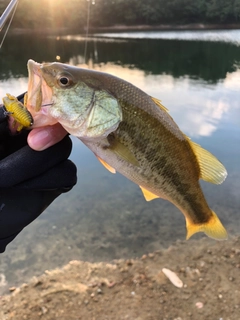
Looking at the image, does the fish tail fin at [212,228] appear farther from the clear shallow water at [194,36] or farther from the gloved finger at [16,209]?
the clear shallow water at [194,36]

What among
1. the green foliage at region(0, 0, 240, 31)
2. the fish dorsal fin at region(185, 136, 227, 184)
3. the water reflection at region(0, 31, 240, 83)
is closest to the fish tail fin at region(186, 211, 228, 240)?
the fish dorsal fin at region(185, 136, 227, 184)

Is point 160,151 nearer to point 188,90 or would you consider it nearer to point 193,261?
point 193,261

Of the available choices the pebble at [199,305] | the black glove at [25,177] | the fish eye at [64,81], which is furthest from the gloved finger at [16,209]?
the pebble at [199,305]

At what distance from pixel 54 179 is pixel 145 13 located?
79838mm

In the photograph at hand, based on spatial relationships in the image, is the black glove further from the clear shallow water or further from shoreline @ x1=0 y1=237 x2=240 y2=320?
the clear shallow water

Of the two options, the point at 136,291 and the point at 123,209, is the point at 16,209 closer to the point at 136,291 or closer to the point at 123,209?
the point at 136,291

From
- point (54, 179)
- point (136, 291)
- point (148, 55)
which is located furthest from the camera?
point (148, 55)

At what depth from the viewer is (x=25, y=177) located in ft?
7.95

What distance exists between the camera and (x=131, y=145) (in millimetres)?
2191

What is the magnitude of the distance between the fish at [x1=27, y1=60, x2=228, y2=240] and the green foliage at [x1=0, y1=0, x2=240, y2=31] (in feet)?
182

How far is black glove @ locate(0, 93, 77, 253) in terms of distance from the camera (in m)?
2.36

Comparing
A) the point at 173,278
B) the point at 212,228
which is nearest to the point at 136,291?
the point at 173,278

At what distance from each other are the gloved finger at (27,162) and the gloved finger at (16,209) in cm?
25

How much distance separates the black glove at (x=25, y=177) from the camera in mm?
2355
